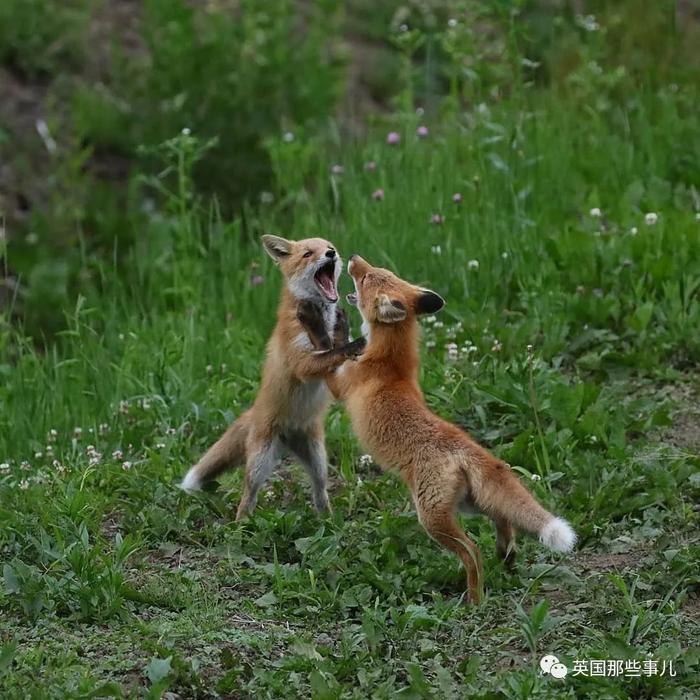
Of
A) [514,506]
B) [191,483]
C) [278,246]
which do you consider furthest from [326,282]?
[514,506]

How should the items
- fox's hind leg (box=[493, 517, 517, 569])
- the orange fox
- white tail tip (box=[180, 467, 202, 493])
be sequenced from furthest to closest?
white tail tip (box=[180, 467, 202, 493]) < fox's hind leg (box=[493, 517, 517, 569]) < the orange fox

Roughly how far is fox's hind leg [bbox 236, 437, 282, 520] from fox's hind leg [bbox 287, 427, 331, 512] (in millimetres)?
122

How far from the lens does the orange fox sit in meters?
5.08

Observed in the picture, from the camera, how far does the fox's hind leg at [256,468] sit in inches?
242

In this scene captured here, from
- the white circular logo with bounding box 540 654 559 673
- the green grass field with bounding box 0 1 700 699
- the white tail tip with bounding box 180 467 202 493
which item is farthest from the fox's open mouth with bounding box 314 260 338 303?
the white circular logo with bounding box 540 654 559 673

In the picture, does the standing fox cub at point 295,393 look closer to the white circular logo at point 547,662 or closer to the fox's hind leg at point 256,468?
the fox's hind leg at point 256,468

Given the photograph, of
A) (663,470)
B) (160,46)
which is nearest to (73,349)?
(663,470)

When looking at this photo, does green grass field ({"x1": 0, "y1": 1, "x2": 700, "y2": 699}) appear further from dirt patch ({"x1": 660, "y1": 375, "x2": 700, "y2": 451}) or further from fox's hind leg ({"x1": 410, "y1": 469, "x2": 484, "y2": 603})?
fox's hind leg ({"x1": 410, "y1": 469, "x2": 484, "y2": 603})

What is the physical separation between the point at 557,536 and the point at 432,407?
204cm

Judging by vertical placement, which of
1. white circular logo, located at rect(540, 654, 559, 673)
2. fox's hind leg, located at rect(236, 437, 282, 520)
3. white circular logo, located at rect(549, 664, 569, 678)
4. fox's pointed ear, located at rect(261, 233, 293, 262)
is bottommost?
fox's hind leg, located at rect(236, 437, 282, 520)

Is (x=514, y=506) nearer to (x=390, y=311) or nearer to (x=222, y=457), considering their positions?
(x=390, y=311)

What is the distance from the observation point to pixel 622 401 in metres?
6.99

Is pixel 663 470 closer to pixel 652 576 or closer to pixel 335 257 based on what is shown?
pixel 652 576

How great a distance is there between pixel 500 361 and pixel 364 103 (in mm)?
6487
